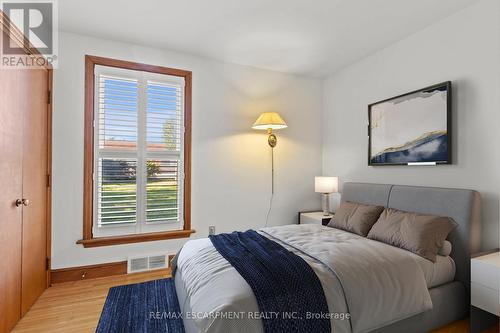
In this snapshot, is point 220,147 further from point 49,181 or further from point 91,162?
point 49,181

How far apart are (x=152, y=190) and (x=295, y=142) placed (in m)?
2.19

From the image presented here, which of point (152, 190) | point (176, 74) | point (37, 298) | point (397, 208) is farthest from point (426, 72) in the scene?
point (37, 298)

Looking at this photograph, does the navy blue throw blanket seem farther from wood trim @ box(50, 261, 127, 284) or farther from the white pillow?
wood trim @ box(50, 261, 127, 284)

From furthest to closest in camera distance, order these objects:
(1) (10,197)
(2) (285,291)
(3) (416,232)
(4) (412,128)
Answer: (4) (412,128), (3) (416,232), (1) (10,197), (2) (285,291)

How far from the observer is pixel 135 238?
3.05 metres

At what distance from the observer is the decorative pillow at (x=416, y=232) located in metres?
2.08

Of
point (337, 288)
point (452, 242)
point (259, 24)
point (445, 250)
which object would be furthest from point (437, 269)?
point (259, 24)

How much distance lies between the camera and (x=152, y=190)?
3.18 metres

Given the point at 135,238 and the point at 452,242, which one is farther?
the point at 135,238

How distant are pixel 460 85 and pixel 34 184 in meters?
4.08

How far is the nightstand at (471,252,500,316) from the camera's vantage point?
1.78 meters

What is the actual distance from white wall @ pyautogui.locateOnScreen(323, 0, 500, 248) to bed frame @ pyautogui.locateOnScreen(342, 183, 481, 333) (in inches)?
6.5

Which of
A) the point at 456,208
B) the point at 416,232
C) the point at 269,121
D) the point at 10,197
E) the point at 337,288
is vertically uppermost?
the point at 269,121

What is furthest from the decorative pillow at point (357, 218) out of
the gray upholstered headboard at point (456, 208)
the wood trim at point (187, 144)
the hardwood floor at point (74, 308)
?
the wood trim at point (187, 144)
